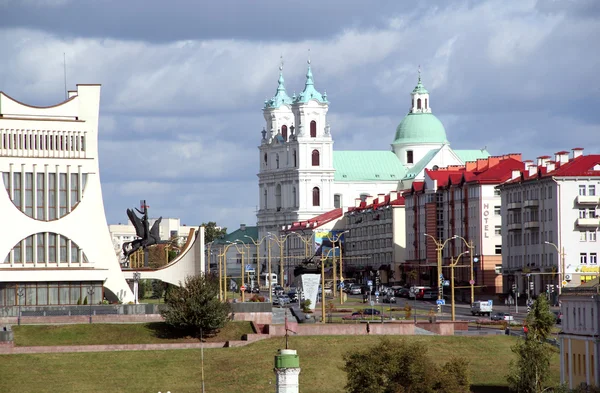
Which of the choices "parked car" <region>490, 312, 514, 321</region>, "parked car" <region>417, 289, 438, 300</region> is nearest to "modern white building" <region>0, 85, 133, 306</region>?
"parked car" <region>490, 312, 514, 321</region>

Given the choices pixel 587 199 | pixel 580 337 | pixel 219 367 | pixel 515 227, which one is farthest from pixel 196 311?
pixel 515 227

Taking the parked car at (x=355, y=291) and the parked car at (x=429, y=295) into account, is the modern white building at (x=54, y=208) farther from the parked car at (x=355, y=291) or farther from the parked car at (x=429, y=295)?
the parked car at (x=355, y=291)

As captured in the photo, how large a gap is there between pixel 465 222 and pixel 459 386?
10145 cm

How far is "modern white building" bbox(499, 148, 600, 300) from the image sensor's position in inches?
5802

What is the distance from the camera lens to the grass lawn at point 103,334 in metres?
93.7

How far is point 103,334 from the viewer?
312 ft

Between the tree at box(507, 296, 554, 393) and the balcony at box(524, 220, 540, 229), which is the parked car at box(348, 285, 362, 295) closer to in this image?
the balcony at box(524, 220, 540, 229)

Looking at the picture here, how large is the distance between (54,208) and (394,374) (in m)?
41.1

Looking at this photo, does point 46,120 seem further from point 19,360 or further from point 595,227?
point 595,227

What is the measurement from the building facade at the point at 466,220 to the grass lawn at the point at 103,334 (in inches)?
2556

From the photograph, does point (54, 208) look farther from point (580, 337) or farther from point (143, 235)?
point (580, 337)

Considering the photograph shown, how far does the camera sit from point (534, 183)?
505ft

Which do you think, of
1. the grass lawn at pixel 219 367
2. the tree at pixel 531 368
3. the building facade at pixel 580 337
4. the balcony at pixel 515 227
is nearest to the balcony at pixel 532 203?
the balcony at pixel 515 227

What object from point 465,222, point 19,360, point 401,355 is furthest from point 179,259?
point 465,222
